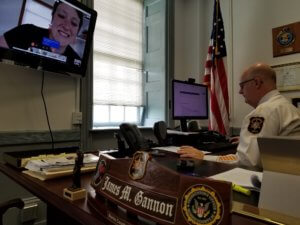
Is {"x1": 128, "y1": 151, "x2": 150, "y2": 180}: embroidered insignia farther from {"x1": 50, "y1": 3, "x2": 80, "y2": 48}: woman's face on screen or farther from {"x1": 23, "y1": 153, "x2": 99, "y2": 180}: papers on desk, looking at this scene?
{"x1": 50, "y1": 3, "x2": 80, "y2": 48}: woman's face on screen

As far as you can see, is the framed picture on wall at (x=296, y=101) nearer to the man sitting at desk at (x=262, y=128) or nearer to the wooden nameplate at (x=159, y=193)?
the man sitting at desk at (x=262, y=128)

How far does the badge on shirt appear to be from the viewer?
4.41ft

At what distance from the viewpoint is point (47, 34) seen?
1.62 metres

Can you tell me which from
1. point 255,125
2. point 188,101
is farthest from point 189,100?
point 255,125

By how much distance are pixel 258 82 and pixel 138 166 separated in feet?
4.47

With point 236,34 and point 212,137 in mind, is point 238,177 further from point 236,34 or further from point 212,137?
point 236,34

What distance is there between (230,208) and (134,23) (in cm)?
288

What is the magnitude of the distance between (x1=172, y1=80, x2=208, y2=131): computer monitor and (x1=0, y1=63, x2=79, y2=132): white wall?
893mm

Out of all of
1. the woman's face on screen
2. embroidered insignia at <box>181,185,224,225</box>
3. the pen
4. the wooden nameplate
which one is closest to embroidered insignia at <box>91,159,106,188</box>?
the wooden nameplate

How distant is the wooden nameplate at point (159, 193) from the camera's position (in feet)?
1.33

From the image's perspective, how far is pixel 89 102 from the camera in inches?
87.0

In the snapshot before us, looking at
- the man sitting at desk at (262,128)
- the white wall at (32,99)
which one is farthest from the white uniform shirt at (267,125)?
the white wall at (32,99)

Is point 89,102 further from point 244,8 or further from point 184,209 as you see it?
point 244,8

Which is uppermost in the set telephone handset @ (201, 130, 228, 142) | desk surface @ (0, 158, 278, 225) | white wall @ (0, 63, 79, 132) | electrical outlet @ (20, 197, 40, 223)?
white wall @ (0, 63, 79, 132)
